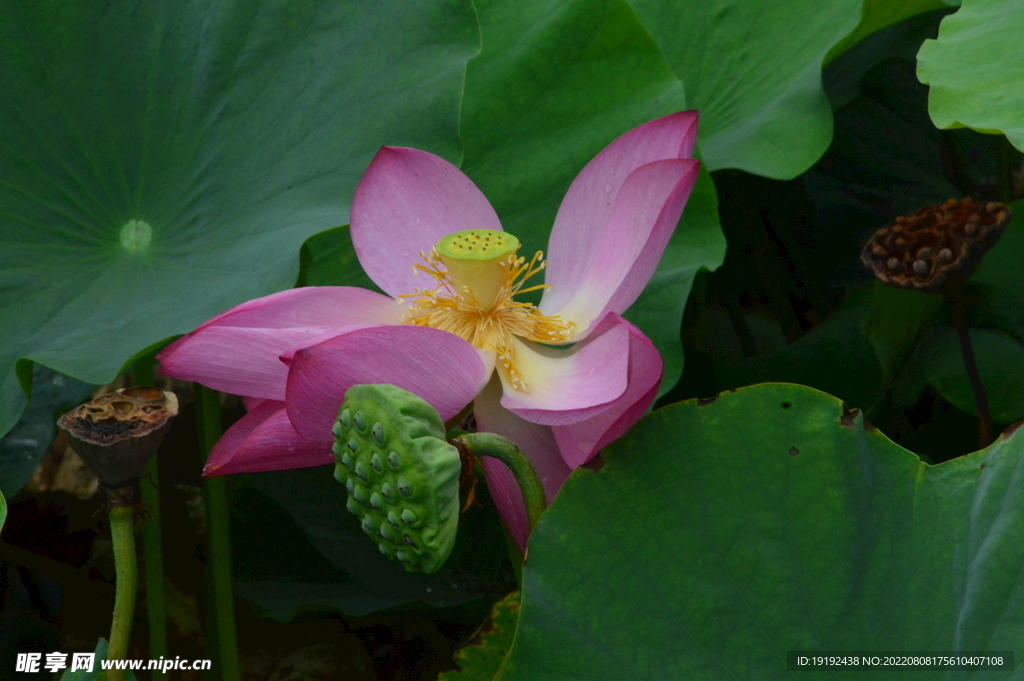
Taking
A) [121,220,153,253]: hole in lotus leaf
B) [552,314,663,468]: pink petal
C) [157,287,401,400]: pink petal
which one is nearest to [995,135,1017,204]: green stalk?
[552,314,663,468]: pink petal

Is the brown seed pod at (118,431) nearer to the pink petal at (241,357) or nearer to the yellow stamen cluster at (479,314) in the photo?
the pink petal at (241,357)

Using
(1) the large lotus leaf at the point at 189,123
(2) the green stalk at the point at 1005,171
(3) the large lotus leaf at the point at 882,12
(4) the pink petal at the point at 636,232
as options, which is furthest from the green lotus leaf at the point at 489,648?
(2) the green stalk at the point at 1005,171

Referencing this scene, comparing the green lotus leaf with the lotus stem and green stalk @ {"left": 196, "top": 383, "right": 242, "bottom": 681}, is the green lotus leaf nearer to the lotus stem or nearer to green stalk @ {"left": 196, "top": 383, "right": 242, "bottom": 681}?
green stalk @ {"left": 196, "top": 383, "right": 242, "bottom": 681}

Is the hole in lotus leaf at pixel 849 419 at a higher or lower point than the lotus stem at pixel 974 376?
higher

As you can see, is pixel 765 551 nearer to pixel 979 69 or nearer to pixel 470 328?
pixel 470 328

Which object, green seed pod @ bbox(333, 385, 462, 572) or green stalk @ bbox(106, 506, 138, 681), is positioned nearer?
green seed pod @ bbox(333, 385, 462, 572)

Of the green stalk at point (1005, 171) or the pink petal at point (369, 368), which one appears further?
the green stalk at point (1005, 171)
